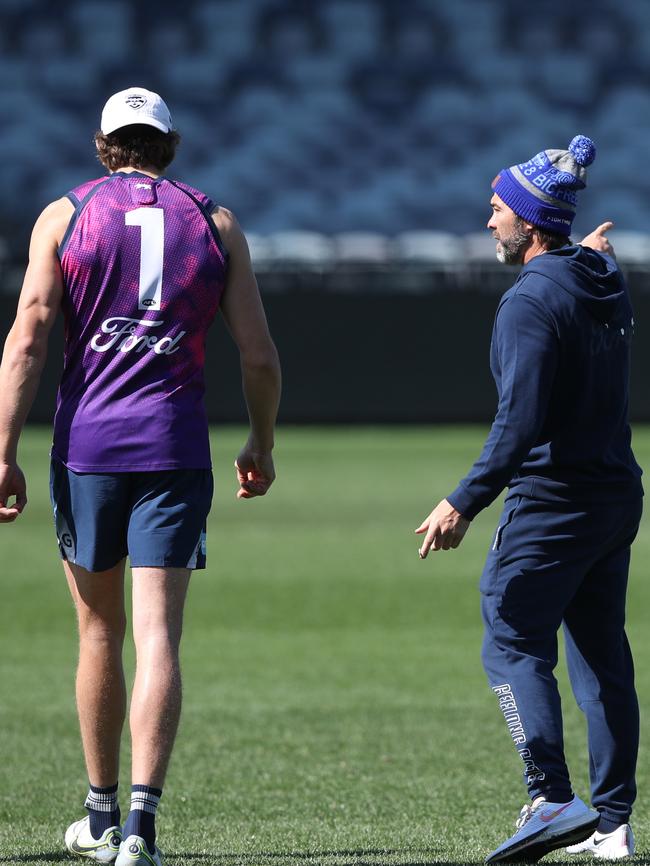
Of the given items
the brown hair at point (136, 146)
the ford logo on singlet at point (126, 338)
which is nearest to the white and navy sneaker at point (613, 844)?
the ford logo on singlet at point (126, 338)

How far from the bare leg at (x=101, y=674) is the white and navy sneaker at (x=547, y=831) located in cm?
98

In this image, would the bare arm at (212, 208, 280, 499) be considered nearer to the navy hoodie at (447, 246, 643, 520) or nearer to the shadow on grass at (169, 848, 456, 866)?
the navy hoodie at (447, 246, 643, 520)

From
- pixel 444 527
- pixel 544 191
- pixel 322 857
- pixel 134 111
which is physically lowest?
pixel 322 857

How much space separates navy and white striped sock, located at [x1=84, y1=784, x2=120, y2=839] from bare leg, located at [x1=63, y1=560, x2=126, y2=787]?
21 mm

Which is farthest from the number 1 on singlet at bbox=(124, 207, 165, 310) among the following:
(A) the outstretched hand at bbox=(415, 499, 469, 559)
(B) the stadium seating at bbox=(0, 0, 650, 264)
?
(B) the stadium seating at bbox=(0, 0, 650, 264)

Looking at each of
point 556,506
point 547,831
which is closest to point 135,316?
point 556,506

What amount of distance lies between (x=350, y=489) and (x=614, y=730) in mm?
13944

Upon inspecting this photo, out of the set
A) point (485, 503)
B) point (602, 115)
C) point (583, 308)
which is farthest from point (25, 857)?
point (602, 115)

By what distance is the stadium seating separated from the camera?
35125mm

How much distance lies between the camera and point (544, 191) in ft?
11.7

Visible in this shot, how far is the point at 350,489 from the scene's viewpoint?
57.8 ft

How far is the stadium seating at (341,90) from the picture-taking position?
3512 cm

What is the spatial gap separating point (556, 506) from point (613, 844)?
881 millimetres

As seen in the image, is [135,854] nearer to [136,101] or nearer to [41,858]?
[41,858]
